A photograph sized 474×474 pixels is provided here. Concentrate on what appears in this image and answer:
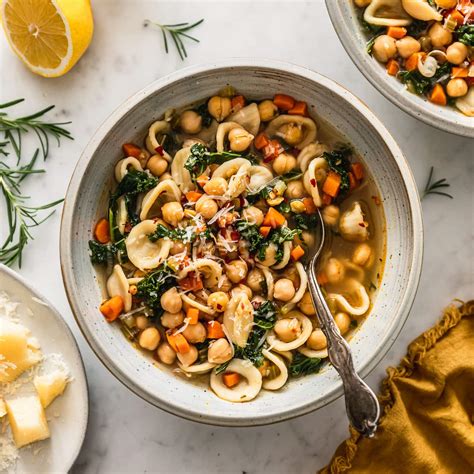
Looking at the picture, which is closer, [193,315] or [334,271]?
[193,315]

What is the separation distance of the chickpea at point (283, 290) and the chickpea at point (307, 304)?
77 mm

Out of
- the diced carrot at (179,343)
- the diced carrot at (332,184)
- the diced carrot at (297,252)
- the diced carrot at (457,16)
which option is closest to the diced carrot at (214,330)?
the diced carrot at (179,343)

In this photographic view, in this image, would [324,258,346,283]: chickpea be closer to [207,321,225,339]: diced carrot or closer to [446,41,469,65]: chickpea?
[207,321,225,339]: diced carrot

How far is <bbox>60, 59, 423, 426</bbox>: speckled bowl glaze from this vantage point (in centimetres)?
337

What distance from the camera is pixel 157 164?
11.9 ft

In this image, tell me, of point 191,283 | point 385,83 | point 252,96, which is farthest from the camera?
point 252,96

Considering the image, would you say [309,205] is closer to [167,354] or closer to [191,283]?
[191,283]

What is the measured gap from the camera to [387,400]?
3926 millimetres

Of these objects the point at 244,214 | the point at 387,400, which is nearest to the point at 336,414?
the point at 387,400

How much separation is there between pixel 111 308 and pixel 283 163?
110 centimetres

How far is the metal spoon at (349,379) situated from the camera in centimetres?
309

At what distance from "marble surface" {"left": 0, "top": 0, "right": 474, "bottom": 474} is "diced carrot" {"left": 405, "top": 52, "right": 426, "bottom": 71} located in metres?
0.31

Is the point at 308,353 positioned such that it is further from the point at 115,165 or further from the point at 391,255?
the point at 115,165

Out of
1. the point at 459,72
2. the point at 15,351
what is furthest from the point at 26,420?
the point at 459,72
